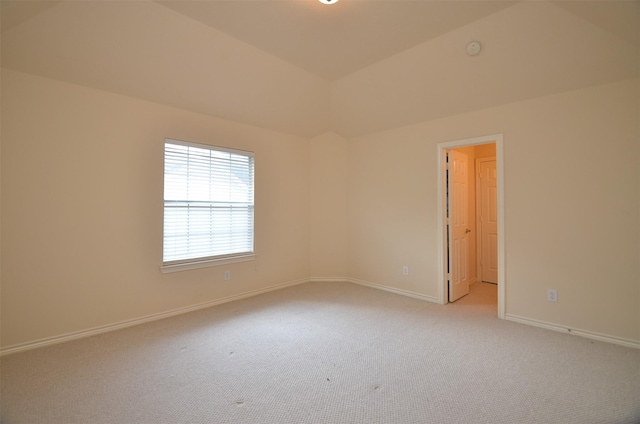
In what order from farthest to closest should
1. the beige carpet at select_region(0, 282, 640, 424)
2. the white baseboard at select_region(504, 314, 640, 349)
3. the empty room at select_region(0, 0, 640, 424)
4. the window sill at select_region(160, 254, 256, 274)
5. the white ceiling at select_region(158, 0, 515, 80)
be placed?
the window sill at select_region(160, 254, 256, 274) → the white baseboard at select_region(504, 314, 640, 349) → the white ceiling at select_region(158, 0, 515, 80) → the empty room at select_region(0, 0, 640, 424) → the beige carpet at select_region(0, 282, 640, 424)

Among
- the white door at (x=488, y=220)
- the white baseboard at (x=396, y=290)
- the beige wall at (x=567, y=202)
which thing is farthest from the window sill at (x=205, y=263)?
the white door at (x=488, y=220)

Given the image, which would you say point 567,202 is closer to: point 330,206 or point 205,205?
point 330,206

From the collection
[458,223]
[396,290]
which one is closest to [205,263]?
[396,290]

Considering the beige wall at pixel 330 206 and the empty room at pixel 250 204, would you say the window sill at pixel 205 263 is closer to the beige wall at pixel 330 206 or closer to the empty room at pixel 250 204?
the empty room at pixel 250 204

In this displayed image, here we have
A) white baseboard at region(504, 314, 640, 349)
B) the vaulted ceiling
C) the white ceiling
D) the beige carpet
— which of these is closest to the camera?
the beige carpet

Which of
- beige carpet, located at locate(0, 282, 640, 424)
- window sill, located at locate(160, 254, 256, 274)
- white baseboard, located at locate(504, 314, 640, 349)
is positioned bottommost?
beige carpet, located at locate(0, 282, 640, 424)

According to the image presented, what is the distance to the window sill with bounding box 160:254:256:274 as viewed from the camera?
3.20 meters

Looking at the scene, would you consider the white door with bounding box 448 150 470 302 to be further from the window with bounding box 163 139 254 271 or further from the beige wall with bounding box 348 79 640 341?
the window with bounding box 163 139 254 271

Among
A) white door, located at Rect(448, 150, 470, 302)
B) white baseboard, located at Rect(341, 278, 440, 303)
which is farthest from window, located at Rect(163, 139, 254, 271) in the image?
white door, located at Rect(448, 150, 470, 302)

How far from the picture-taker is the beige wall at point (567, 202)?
8.25 feet

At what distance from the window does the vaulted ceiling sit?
60cm

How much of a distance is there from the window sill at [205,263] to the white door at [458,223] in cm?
275

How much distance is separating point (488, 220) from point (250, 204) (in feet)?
12.7

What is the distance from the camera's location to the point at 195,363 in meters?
2.23
